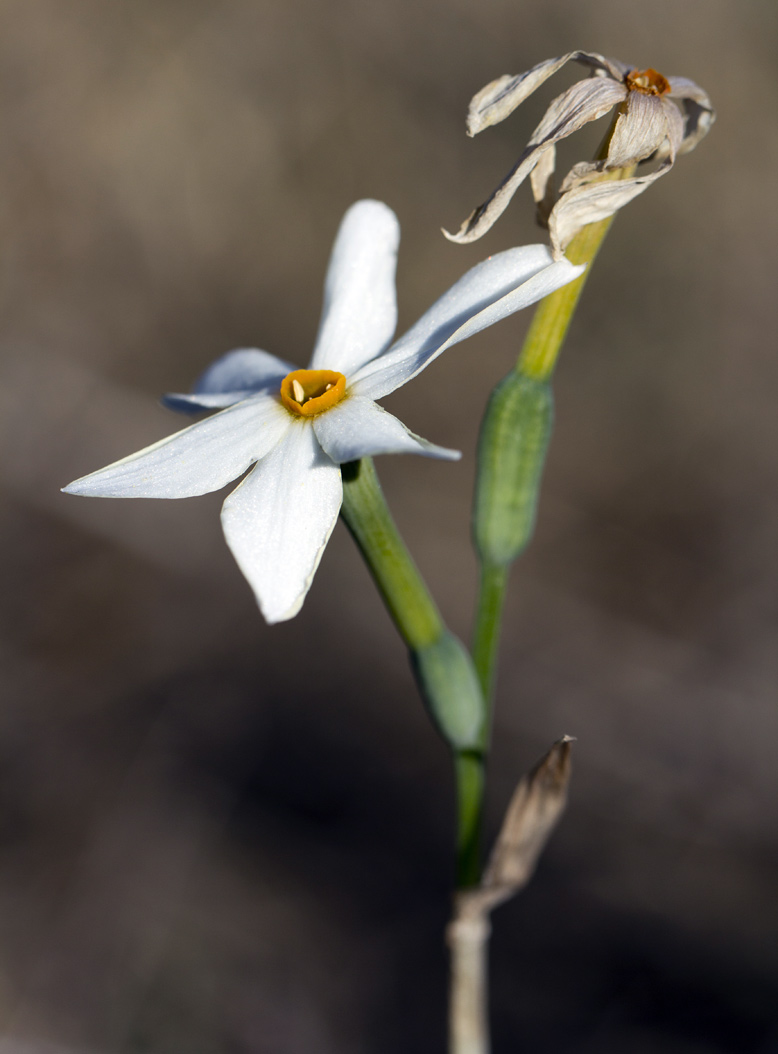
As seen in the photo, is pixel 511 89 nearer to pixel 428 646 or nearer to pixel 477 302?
pixel 477 302

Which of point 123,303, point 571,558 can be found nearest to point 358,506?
point 571,558

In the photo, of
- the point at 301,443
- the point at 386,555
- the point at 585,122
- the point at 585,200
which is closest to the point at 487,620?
the point at 386,555

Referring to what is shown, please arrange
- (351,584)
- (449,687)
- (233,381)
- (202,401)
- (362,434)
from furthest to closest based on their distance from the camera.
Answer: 1. (351,584)
2. (233,381)
3. (202,401)
4. (449,687)
5. (362,434)

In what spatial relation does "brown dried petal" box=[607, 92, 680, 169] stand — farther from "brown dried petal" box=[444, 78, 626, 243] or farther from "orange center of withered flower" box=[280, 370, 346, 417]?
"orange center of withered flower" box=[280, 370, 346, 417]

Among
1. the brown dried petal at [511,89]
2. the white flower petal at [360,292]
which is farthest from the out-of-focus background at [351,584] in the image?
the brown dried petal at [511,89]

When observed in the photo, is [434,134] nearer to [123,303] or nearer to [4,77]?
[123,303]

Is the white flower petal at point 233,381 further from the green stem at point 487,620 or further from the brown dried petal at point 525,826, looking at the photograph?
the brown dried petal at point 525,826
